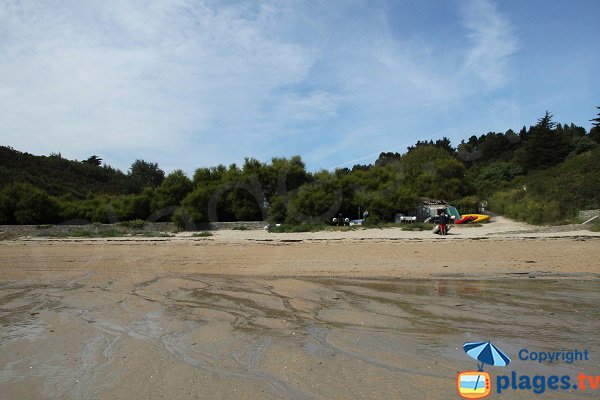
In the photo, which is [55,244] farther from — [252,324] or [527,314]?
[527,314]

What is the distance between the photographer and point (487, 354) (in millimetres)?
4992

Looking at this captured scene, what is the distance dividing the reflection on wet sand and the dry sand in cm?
3

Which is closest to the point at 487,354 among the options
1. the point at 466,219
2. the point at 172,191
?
the point at 466,219

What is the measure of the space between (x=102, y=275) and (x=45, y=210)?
75.8 ft

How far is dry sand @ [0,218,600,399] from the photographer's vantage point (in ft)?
15.1

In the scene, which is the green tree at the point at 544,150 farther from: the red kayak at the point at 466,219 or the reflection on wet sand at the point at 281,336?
the reflection on wet sand at the point at 281,336

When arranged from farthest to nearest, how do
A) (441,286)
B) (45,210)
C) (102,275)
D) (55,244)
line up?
(45,210), (55,244), (102,275), (441,286)

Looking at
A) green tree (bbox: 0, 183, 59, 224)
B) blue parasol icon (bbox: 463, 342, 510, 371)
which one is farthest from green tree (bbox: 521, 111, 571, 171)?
blue parasol icon (bbox: 463, 342, 510, 371)

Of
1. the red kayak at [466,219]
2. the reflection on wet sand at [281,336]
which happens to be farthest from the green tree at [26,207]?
the red kayak at [466,219]

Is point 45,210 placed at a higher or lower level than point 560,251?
higher

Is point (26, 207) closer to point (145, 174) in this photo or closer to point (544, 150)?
point (145, 174)

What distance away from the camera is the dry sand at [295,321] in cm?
459

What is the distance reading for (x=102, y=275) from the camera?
13.1 metres

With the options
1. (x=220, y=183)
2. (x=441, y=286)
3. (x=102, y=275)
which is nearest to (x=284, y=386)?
(x=441, y=286)
